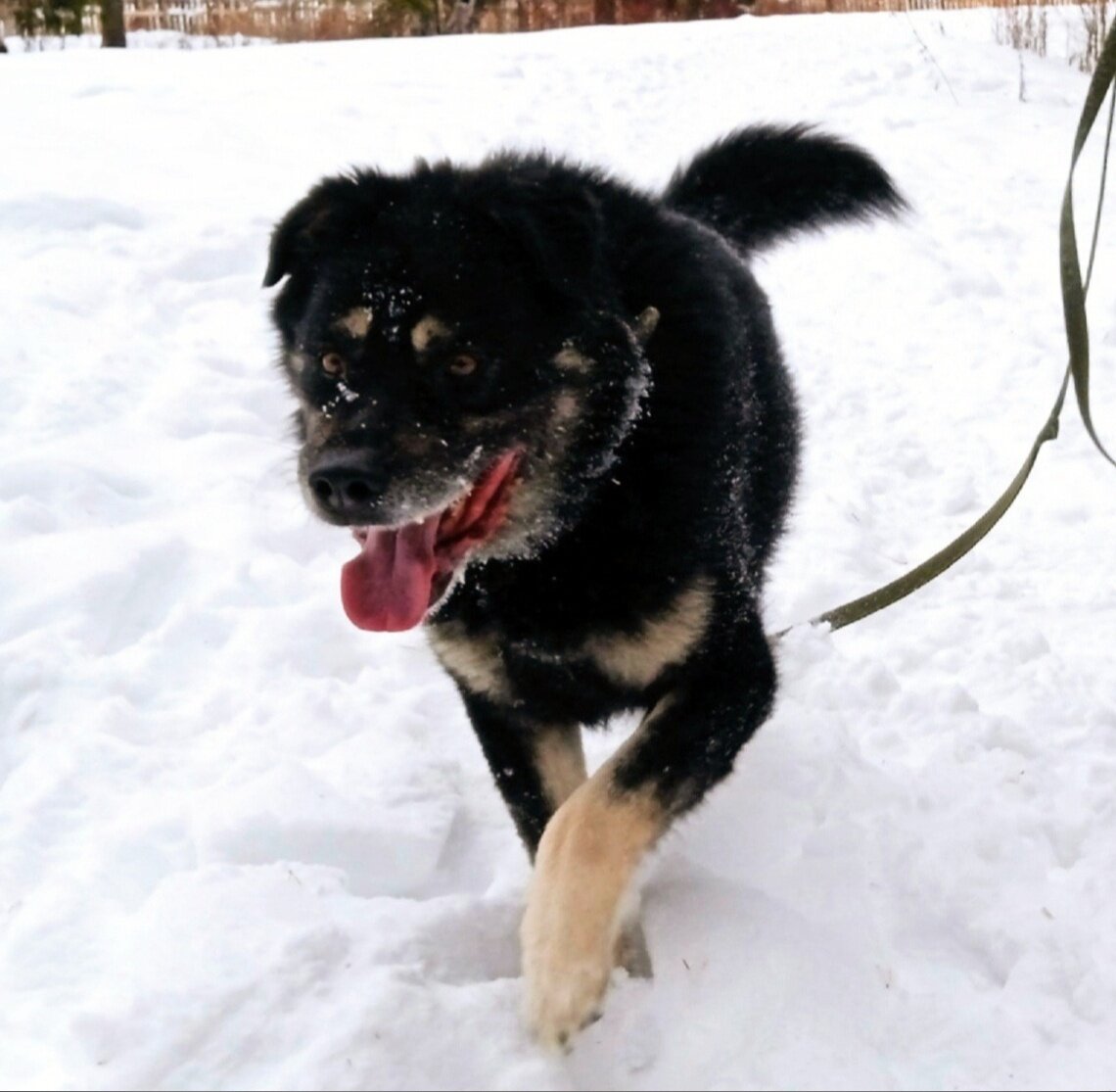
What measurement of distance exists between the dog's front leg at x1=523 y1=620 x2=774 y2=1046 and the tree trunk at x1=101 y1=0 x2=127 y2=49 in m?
17.8

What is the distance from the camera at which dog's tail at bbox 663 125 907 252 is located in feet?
12.6

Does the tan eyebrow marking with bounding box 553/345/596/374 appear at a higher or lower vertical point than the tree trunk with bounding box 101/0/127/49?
higher

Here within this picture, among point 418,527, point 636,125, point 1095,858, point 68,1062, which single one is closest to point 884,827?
point 1095,858

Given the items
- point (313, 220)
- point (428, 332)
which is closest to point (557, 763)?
point (428, 332)

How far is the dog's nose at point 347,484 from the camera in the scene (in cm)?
230

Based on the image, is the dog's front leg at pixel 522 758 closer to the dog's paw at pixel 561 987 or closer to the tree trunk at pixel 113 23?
the dog's paw at pixel 561 987

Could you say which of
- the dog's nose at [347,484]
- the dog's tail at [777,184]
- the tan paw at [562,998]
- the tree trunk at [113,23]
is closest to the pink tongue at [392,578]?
the dog's nose at [347,484]

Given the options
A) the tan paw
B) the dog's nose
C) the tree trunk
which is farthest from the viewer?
the tree trunk

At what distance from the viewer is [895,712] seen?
3311mm

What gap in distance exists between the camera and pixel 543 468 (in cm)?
254

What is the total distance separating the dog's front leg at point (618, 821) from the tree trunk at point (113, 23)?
700 inches

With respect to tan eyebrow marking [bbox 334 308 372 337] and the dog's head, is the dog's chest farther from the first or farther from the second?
tan eyebrow marking [bbox 334 308 372 337]

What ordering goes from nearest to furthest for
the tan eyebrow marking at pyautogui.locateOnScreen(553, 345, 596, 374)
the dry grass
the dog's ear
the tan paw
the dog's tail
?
1. the tan paw
2. the tan eyebrow marking at pyautogui.locateOnScreen(553, 345, 596, 374)
3. the dog's ear
4. the dog's tail
5. the dry grass

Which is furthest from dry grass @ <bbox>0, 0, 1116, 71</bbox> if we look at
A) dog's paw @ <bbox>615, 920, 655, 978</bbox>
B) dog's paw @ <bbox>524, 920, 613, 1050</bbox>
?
dog's paw @ <bbox>524, 920, 613, 1050</bbox>
